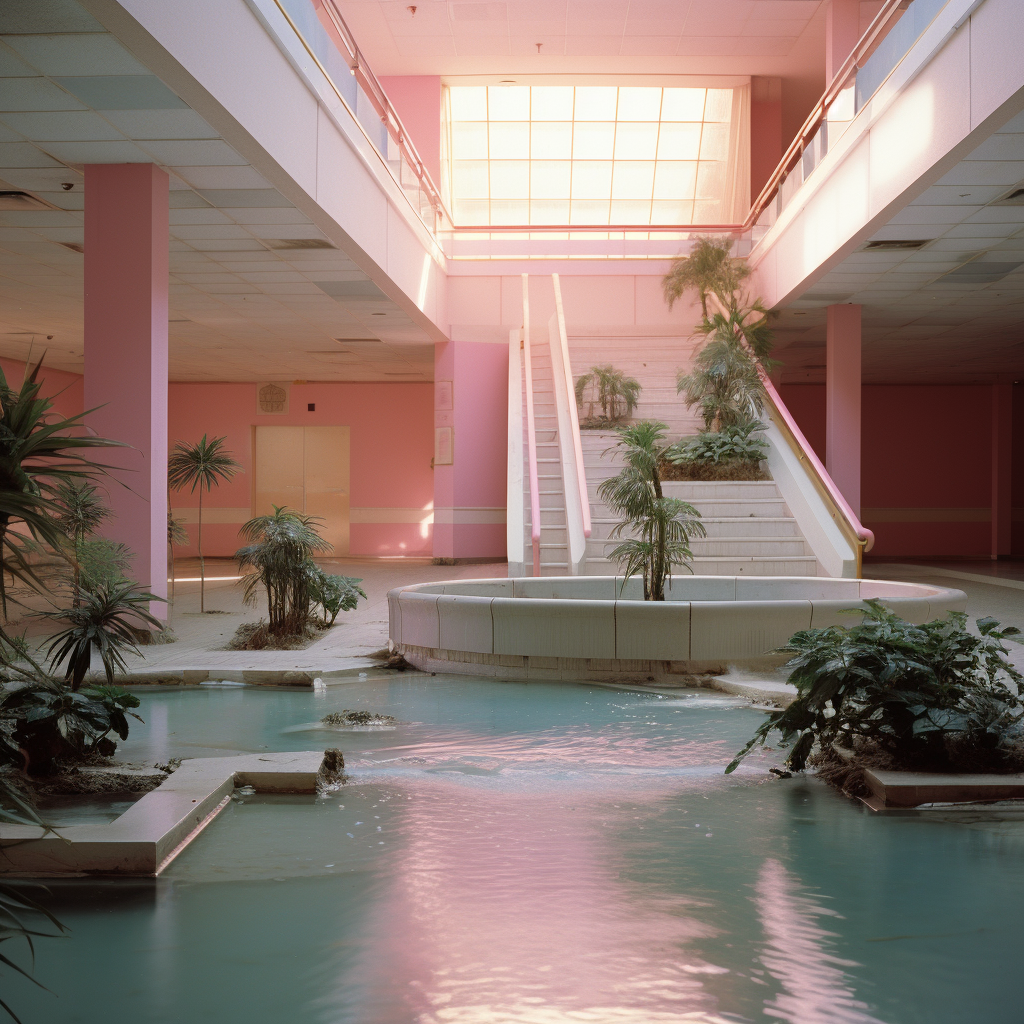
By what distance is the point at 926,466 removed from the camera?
21625 millimetres

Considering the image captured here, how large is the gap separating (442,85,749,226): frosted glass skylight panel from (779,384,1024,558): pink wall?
4.94 metres

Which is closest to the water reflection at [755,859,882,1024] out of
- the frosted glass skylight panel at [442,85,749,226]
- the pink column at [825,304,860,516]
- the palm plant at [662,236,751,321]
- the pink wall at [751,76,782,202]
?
the pink column at [825,304,860,516]

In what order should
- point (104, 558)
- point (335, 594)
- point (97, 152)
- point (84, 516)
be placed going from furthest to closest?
point (335, 594)
point (97, 152)
point (84, 516)
point (104, 558)

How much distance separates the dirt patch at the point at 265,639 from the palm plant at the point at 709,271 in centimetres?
878

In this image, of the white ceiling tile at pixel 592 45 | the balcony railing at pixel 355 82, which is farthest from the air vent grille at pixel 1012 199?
the white ceiling tile at pixel 592 45

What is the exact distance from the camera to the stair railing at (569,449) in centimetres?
1099

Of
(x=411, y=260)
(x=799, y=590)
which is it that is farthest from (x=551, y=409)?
(x=799, y=590)

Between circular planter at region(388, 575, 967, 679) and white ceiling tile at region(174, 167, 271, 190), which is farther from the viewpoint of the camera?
→ white ceiling tile at region(174, 167, 271, 190)

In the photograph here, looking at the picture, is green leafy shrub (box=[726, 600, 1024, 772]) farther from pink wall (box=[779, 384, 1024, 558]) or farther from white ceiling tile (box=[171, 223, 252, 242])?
pink wall (box=[779, 384, 1024, 558])

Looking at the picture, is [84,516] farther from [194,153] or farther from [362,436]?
[362,436]

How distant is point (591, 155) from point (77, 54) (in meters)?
17.2

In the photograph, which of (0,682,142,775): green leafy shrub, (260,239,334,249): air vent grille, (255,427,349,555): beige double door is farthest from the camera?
(255,427,349,555): beige double door

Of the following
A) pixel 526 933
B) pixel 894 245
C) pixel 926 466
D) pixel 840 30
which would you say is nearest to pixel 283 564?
pixel 526 933

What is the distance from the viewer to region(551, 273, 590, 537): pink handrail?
10938mm
